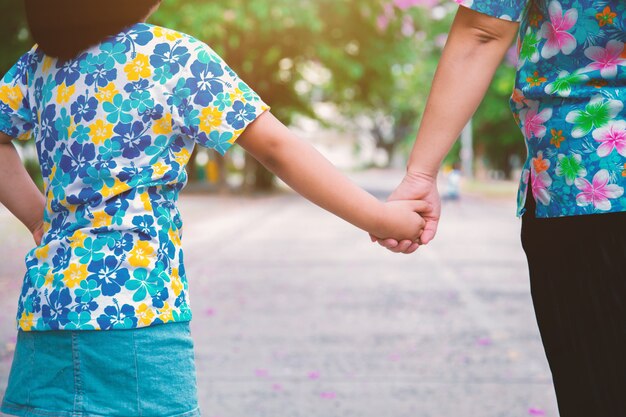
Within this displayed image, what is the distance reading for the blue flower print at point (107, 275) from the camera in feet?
6.23

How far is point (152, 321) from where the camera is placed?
75.4 inches

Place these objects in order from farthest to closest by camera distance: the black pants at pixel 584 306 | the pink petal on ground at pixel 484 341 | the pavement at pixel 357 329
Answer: the pink petal on ground at pixel 484 341 → the pavement at pixel 357 329 → the black pants at pixel 584 306

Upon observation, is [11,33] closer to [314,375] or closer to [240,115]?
[314,375]

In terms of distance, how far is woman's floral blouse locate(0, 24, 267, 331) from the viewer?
1.91m

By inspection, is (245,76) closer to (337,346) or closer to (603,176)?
(337,346)

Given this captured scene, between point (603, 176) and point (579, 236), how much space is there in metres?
0.13

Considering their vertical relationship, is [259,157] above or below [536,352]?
above

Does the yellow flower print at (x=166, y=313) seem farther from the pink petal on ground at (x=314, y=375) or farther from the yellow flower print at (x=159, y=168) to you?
the pink petal on ground at (x=314, y=375)

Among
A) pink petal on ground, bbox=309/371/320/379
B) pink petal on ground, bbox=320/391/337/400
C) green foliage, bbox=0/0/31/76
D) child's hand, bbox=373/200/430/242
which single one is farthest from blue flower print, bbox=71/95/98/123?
green foliage, bbox=0/0/31/76

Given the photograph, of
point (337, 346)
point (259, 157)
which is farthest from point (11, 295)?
point (259, 157)

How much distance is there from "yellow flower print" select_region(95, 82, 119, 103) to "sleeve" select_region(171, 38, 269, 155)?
125 mm

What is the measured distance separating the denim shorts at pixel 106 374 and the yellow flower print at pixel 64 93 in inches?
19.3

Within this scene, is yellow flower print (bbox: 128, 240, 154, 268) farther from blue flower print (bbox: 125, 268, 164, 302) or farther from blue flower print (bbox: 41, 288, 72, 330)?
blue flower print (bbox: 41, 288, 72, 330)

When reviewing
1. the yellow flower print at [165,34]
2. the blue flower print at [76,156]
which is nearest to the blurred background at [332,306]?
the blue flower print at [76,156]
